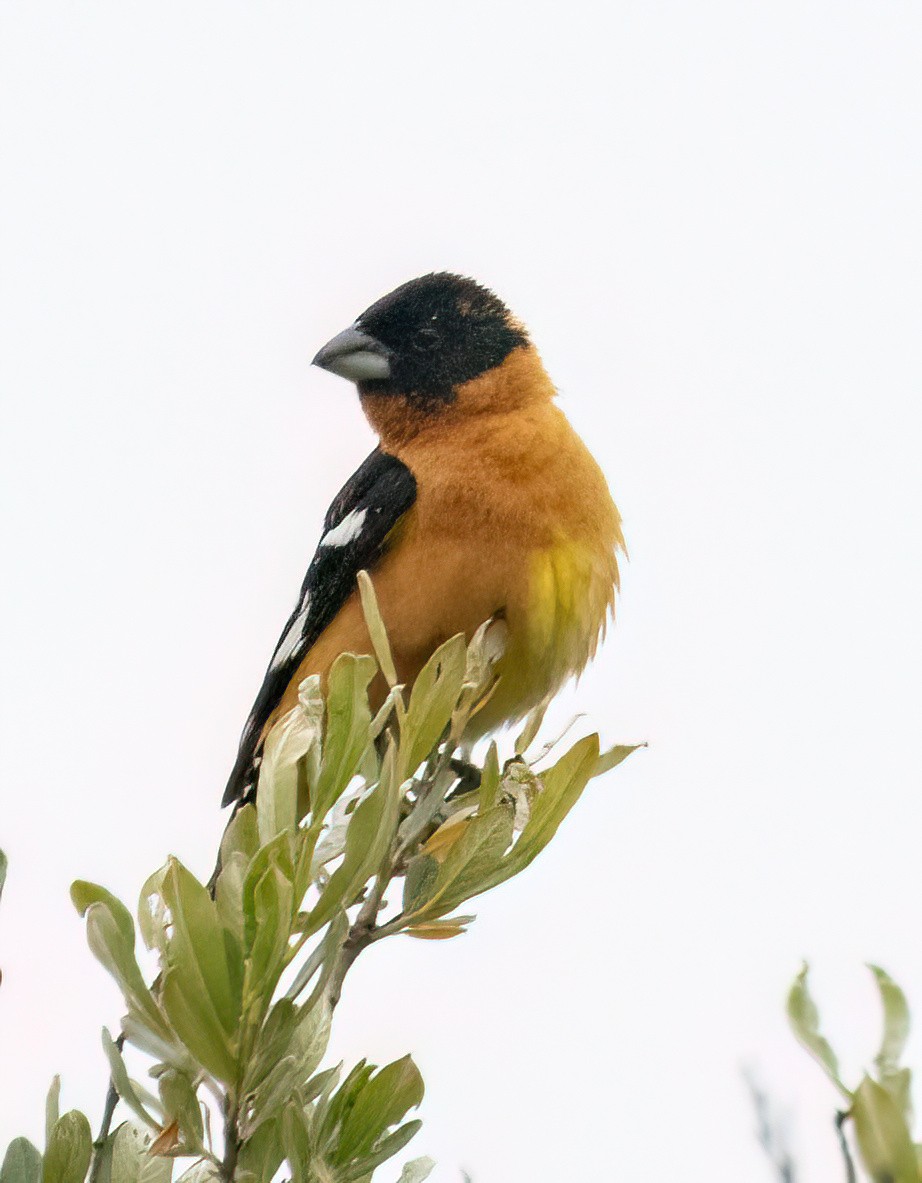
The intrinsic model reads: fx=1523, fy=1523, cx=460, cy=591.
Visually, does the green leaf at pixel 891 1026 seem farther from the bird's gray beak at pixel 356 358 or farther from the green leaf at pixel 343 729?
the bird's gray beak at pixel 356 358

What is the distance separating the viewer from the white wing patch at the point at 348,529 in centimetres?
420

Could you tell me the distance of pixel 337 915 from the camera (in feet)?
5.91

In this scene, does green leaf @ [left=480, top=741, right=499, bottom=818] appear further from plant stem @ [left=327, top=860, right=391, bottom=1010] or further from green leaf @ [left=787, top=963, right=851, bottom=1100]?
green leaf @ [left=787, top=963, right=851, bottom=1100]

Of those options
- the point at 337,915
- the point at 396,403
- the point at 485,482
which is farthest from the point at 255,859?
the point at 396,403

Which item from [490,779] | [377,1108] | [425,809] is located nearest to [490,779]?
[490,779]

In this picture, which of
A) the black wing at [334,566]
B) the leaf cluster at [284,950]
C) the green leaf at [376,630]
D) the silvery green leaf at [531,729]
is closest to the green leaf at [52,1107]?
the leaf cluster at [284,950]

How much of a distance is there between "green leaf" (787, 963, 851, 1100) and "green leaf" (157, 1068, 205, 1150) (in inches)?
28.4

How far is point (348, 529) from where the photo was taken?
425 cm

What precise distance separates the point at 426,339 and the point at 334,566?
3.34ft

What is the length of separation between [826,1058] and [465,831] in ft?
2.58

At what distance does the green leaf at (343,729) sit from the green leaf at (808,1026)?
29.0 inches

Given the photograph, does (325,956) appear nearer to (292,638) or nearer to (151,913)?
(151,913)

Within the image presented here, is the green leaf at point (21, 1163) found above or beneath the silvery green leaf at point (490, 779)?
beneath

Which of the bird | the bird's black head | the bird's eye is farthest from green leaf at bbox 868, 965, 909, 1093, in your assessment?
the bird's eye
